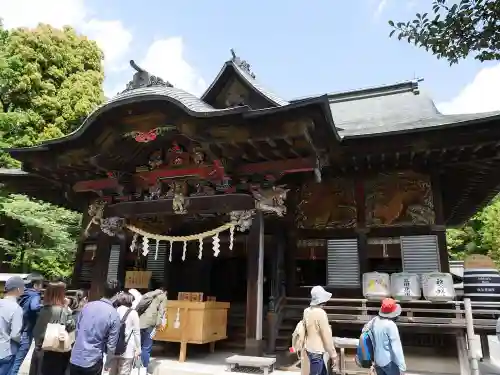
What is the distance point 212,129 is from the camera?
7914 mm

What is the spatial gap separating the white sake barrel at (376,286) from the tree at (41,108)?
528 inches

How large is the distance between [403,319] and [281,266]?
3079 mm

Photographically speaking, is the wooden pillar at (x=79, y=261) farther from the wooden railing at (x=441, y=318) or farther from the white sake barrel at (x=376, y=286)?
the white sake barrel at (x=376, y=286)

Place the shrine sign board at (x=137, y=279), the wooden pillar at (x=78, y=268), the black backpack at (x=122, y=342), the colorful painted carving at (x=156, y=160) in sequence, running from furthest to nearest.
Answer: the wooden pillar at (x=78, y=268) < the shrine sign board at (x=137, y=279) < the colorful painted carving at (x=156, y=160) < the black backpack at (x=122, y=342)

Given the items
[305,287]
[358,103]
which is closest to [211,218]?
[305,287]

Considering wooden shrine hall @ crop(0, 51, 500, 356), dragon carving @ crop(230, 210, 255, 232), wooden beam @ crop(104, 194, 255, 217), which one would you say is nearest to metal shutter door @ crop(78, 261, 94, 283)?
wooden shrine hall @ crop(0, 51, 500, 356)

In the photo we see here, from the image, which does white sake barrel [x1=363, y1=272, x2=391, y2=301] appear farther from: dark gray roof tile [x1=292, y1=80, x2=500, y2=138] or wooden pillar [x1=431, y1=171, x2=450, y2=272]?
dark gray roof tile [x1=292, y1=80, x2=500, y2=138]

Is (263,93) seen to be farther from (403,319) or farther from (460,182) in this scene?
(403,319)

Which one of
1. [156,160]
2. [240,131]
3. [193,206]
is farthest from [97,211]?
[240,131]

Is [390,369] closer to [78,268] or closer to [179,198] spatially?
[179,198]

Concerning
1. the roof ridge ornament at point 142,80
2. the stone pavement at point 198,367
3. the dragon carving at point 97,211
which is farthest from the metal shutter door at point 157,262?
the roof ridge ornament at point 142,80

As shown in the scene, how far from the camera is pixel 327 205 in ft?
31.6

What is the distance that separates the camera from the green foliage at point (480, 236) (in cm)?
2645

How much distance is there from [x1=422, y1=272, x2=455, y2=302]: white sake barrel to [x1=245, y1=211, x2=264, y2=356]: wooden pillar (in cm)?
344
